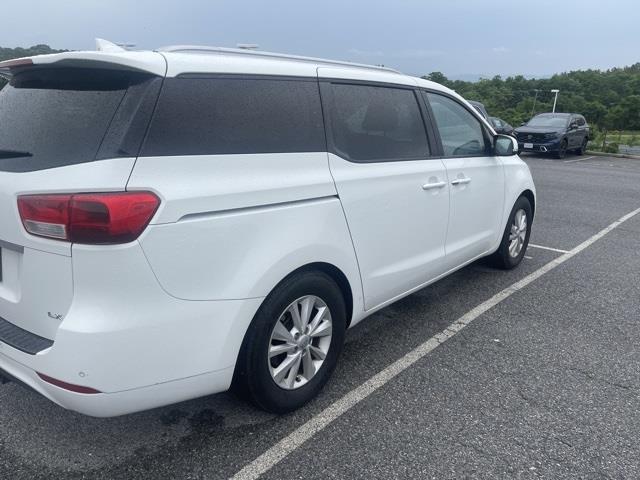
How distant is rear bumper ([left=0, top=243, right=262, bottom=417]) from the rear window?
405 mm

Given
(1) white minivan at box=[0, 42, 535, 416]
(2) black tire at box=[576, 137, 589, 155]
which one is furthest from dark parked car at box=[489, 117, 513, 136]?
(1) white minivan at box=[0, 42, 535, 416]

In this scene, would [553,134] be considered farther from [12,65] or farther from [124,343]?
[124,343]

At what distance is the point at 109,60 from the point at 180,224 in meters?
0.71

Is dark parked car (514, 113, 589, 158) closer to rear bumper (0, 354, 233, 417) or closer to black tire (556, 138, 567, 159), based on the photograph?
black tire (556, 138, 567, 159)

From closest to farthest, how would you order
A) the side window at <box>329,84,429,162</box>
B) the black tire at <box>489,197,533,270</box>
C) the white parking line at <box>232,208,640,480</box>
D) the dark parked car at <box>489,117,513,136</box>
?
the white parking line at <box>232,208,640,480</box>, the side window at <box>329,84,429,162</box>, the black tire at <box>489,197,533,270</box>, the dark parked car at <box>489,117,513,136</box>

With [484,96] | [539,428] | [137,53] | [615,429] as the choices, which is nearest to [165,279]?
[137,53]

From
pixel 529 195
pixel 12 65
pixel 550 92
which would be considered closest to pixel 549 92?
pixel 550 92

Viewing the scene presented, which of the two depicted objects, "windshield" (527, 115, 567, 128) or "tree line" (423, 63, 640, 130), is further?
"tree line" (423, 63, 640, 130)

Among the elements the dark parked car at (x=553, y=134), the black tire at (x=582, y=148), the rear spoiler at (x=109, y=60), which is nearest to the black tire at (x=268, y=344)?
the rear spoiler at (x=109, y=60)

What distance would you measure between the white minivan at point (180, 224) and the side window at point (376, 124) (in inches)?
0.8

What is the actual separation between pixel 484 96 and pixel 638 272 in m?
33.2

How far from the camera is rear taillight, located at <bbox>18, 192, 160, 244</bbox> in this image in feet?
6.39

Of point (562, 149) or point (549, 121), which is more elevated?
point (549, 121)

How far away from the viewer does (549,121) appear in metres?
19.2
